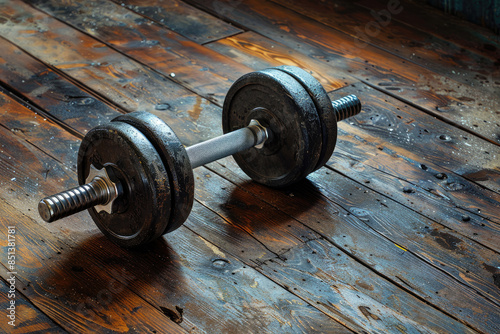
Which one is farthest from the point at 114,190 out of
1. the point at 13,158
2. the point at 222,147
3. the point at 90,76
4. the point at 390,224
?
the point at 90,76

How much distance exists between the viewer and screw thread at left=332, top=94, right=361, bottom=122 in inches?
60.7

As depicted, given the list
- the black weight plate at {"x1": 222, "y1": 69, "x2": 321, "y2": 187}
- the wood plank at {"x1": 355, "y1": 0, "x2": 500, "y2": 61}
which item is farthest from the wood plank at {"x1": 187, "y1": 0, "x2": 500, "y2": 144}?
the black weight plate at {"x1": 222, "y1": 69, "x2": 321, "y2": 187}

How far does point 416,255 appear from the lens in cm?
136

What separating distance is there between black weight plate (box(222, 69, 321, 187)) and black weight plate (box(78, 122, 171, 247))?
39cm

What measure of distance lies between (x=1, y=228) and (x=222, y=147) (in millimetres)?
552

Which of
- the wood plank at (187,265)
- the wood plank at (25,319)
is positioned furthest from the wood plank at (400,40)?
the wood plank at (25,319)

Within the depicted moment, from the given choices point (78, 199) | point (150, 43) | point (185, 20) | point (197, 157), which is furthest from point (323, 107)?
point (185, 20)

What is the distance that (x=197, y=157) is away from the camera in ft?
4.41

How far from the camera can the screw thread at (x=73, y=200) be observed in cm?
114

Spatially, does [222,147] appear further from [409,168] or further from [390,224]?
[409,168]

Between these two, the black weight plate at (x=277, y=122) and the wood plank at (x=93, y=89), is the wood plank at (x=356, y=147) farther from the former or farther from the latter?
the black weight plate at (x=277, y=122)

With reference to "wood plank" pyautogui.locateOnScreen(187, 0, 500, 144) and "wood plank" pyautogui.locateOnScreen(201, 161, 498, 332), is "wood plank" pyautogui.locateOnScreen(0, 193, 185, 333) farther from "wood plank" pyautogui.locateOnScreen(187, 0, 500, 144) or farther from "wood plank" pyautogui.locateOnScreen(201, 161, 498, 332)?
"wood plank" pyautogui.locateOnScreen(187, 0, 500, 144)

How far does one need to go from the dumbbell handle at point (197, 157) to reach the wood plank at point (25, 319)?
0.57 ft

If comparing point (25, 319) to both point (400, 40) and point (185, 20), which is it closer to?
point (185, 20)
